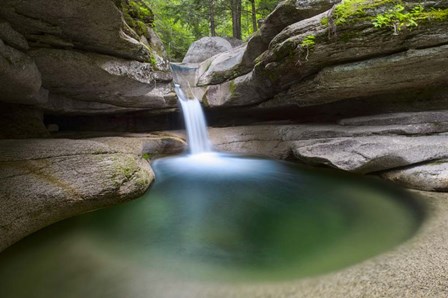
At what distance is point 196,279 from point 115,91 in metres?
6.97

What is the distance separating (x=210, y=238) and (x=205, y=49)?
1373 cm

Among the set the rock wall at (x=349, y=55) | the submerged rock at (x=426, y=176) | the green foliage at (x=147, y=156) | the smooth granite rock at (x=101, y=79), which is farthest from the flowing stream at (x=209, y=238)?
the smooth granite rock at (x=101, y=79)

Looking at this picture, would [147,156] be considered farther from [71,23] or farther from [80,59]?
[71,23]

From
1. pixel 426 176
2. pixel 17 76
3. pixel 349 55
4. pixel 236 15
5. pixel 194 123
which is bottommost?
pixel 426 176

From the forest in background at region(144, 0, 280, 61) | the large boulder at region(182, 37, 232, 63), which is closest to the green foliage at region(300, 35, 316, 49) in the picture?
the large boulder at region(182, 37, 232, 63)

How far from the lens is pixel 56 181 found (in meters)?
4.96

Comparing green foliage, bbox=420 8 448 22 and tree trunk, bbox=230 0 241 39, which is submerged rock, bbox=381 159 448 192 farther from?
tree trunk, bbox=230 0 241 39

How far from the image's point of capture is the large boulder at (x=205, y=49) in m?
15.8

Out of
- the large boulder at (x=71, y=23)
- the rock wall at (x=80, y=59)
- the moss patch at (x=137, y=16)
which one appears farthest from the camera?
the moss patch at (x=137, y=16)

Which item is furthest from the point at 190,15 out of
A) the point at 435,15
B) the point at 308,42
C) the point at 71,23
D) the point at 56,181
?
the point at 56,181

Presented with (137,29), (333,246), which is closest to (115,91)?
(137,29)

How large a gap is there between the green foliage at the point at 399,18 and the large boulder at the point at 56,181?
662 cm

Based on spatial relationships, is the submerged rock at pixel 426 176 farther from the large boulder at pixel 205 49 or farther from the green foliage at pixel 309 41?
the large boulder at pixel 205 49

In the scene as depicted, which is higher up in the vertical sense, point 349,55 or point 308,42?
point 308,42
